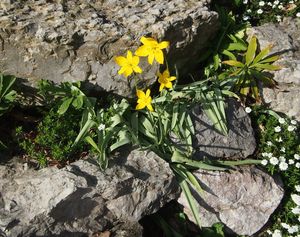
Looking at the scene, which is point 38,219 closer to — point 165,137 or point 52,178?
point 52,178

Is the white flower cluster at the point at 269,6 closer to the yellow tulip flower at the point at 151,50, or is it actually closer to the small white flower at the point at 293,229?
the yellow tulip flower at the point at 151,50

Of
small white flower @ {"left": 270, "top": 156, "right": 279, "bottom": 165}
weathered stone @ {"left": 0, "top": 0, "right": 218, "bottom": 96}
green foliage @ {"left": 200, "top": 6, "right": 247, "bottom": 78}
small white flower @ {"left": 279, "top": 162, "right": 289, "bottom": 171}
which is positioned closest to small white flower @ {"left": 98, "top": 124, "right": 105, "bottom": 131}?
weathered stone @ {"left": 0, "top": 0, "right": 218, "bottom": 96}

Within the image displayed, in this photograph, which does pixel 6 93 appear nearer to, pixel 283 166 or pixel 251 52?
pixel 251 52

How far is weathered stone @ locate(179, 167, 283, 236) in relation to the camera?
4.19 m

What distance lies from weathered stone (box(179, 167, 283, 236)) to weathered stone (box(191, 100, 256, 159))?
0.78 feet

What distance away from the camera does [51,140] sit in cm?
375

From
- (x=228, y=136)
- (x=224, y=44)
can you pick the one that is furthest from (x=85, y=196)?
(x=224, y=44)

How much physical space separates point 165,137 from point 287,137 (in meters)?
1.45

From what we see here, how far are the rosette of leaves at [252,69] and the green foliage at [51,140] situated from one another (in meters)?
1.96

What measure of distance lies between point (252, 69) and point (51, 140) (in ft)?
8.03

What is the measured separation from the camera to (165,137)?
13.7ft

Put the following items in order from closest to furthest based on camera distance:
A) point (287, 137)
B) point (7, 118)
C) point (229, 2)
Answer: point (7, 118)
point (287, 137)
point (229, 2)

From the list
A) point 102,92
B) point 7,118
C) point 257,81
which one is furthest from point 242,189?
point 7,118

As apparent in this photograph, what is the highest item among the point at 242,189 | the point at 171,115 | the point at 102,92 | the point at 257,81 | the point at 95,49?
the point at 95,49
